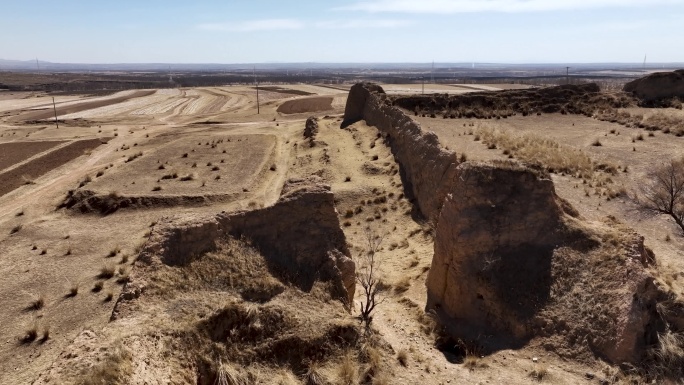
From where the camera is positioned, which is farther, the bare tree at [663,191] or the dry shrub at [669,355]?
the bare tree at [663,191]

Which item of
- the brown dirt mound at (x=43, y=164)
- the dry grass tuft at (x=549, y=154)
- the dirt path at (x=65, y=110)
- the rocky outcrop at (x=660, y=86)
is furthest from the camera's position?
the dirt path at (x=65, y=110)

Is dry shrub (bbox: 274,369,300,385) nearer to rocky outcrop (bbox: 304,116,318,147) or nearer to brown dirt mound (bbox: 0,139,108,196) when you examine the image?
rocky outcrop (bbox: 304,116,318,147)

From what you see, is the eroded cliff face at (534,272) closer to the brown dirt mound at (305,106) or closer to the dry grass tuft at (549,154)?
the dry grass tuft at (549,154)

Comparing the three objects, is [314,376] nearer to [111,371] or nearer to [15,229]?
[111,371]

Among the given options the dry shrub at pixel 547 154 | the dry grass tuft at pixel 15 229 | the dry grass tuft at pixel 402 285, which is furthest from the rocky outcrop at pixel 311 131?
the dry grass tuft at pixel 402 285

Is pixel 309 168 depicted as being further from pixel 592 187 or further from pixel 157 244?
pixel 157 244

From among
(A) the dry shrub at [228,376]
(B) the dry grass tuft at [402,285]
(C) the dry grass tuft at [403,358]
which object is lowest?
(B) the dry grass tuft at [402,285]
